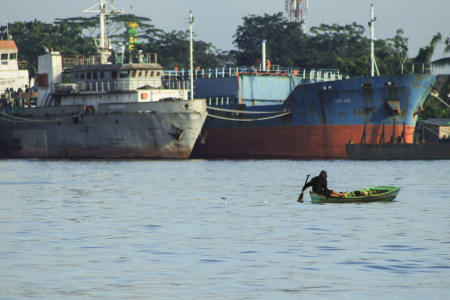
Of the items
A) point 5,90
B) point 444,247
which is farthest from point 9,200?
point 5,90

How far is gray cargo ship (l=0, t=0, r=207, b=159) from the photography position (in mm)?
66438

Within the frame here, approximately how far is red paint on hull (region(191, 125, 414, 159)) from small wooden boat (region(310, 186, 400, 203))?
3331 cm

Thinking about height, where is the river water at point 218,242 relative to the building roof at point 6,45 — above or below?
below

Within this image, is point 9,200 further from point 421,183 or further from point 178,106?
point 178,106

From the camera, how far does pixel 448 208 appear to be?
30.6 meters

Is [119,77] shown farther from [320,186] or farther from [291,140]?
[320,186]

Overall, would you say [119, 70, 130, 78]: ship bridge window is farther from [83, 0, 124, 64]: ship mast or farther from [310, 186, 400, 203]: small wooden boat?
[310, 186, 400, 203]: small wooden boat

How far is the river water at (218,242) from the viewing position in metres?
16.0

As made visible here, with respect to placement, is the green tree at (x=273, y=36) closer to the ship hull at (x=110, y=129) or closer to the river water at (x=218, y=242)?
the ship hull at (x=110, y=129)

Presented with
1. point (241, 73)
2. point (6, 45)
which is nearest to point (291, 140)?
point (241, 73)

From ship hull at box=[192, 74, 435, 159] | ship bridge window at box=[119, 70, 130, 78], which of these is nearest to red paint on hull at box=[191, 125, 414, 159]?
ship hull at box=[192, 74, 435, 159]

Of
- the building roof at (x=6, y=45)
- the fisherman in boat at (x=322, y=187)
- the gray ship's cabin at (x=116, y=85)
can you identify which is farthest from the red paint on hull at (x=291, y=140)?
the fisherman in boat at (x=322, y=187)

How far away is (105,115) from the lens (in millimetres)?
68312

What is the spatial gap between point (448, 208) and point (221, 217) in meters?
9.44
